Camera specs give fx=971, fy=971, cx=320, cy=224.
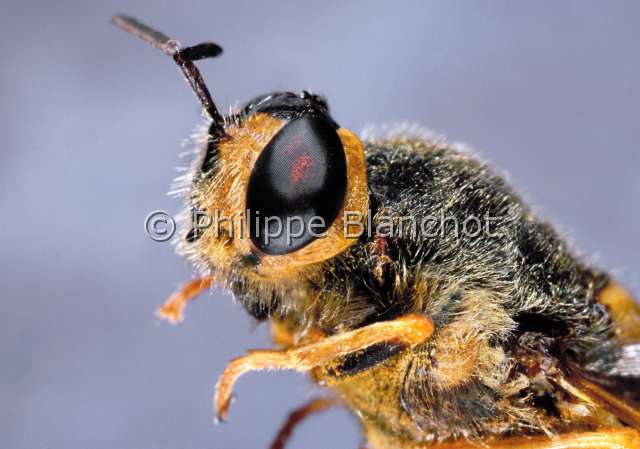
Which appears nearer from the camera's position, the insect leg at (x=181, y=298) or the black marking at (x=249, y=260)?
the black marking at (x=249, y=260)

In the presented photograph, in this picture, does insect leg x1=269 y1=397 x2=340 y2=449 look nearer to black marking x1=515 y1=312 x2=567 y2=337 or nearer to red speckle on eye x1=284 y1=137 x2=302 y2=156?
black marking x1=515 y1=312 x2=567 y2=337

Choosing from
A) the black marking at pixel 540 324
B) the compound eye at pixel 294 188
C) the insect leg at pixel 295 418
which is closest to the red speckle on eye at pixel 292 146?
the compound eye at pixel 294 188

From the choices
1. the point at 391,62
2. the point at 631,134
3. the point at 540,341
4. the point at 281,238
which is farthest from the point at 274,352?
the point at 631,134

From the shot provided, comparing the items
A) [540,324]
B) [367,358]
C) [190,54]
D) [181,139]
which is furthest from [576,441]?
[181,139]

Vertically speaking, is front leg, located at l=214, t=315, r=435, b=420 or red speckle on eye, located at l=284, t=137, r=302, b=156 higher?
red speckle on eye, located at l=284, t=137, r=302, b=156

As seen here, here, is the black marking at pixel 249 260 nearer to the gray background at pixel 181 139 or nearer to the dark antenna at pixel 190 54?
the dark antenna at pixel 190 54

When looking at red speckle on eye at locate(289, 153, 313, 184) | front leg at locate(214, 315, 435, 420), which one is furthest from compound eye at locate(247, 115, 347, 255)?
front leg at locate(214, 315, 435, 420)

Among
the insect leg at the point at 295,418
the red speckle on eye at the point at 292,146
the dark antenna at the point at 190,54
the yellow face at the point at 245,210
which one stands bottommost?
the insect leg at the point at 295,418

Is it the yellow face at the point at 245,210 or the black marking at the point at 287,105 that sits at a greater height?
the black marking at the point at 287,105
